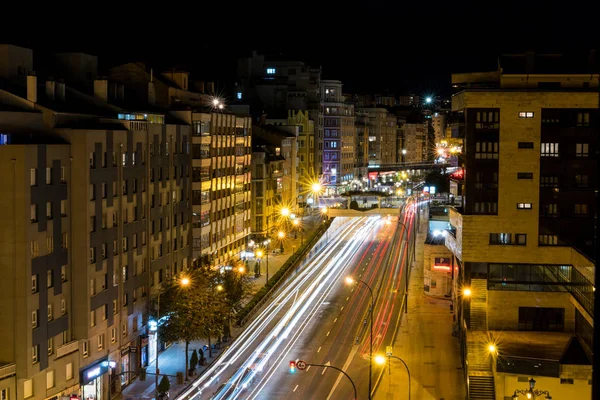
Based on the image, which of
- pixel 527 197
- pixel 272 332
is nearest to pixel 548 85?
pixel 527 197

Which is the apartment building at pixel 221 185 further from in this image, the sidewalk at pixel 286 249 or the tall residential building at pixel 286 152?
the tall residential building at pixel 286 152

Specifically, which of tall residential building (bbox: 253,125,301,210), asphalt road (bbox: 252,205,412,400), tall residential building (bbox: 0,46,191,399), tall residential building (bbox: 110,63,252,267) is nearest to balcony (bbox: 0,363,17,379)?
tall residential building (bbox: 0,46,191,399)

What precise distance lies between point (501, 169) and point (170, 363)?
94.3ft

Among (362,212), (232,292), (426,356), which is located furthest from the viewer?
(362,212)

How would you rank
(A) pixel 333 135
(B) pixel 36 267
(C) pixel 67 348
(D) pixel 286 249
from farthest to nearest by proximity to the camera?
(A) pixel 333 135 → (D) pixel 286 249 → (C) pixel 67 348 → (B) pixel 36 267

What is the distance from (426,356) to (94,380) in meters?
24.4

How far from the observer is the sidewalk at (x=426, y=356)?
55.2m

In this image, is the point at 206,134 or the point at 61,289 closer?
the point at 61,289

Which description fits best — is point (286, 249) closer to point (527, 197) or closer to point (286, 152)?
point (286, 152)

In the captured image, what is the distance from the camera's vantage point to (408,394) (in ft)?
177

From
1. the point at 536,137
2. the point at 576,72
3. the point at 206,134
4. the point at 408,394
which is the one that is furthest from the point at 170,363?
the point at 576,72

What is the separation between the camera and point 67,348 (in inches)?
1954

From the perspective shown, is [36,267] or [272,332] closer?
[36,267]

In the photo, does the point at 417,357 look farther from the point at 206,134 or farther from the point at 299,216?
the point at 299,216
